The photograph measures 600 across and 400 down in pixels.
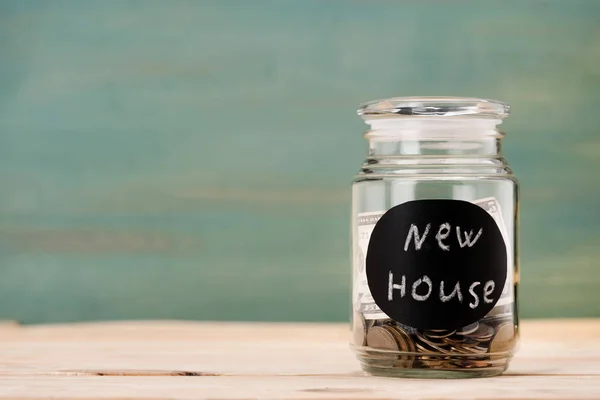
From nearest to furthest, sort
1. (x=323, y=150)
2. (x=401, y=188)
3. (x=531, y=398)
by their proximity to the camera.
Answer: (x=531, y=398) < (x=401, y=188) < (x=323, y=150)

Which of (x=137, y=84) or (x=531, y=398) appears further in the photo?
(x=137, y=84)

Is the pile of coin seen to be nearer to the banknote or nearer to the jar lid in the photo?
the banknote

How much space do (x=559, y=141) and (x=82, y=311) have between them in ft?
2.61

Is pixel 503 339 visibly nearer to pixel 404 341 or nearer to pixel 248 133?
pixel 404 341

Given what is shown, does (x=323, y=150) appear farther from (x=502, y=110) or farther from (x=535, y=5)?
(x=502, y=110)

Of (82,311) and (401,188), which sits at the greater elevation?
A: (401,188)

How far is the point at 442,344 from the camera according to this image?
78cm

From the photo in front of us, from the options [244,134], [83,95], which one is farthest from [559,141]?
[83,95]

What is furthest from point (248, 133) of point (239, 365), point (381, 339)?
point (381, 339)

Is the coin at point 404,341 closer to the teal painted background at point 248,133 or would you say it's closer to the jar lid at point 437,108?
the jar lid at point 437,108

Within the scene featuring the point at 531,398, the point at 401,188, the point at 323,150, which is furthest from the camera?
the point at 323,150

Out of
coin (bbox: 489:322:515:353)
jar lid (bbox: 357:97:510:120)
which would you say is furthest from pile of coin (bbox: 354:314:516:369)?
jar lid (bbox: 357:97:510:120)

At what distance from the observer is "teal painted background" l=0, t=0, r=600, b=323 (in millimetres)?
1364

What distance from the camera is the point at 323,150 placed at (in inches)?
53.8
